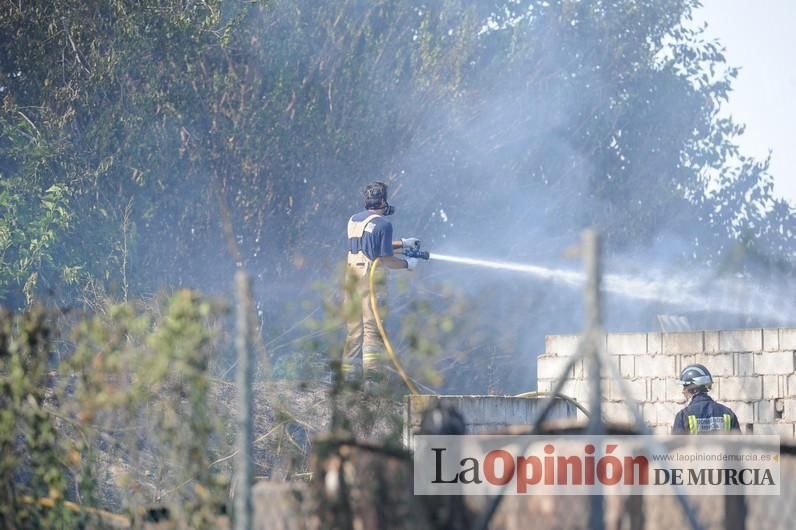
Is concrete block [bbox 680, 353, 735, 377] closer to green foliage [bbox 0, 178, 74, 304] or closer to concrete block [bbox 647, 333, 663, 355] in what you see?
concrete block [bbox 647, 333, 663, 355]

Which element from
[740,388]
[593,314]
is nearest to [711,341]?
[740,388]

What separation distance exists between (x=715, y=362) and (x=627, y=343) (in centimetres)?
81

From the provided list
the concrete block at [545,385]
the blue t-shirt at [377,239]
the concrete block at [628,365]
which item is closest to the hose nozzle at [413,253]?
the blue t-shirt at [377,239]

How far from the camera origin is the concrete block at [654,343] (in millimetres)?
11172

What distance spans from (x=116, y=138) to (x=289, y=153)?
284 cm

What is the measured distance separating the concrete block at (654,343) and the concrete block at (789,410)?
3.69 feet

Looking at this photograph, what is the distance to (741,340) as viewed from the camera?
35.3 feet

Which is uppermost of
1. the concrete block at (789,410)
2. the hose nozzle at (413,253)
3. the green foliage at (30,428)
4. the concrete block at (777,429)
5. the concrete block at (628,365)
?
the hose nozzle at (413,253)

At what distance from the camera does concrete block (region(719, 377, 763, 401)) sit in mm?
10664

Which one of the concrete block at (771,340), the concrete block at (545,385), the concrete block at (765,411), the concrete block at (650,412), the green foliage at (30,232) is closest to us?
the concrete block at (771,340)

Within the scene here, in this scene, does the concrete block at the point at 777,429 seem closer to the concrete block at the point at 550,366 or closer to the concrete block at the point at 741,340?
the concrete block at the point at 741,340

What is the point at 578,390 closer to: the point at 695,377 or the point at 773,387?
the point at 773,387

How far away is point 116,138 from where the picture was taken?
1806cm

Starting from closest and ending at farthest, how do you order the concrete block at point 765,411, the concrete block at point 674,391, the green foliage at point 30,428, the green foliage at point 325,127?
the green foliage at point 30,428 < the concrete block at point 765,411 < the concrete block at point 674,391 < the green foliage at point 325,127
